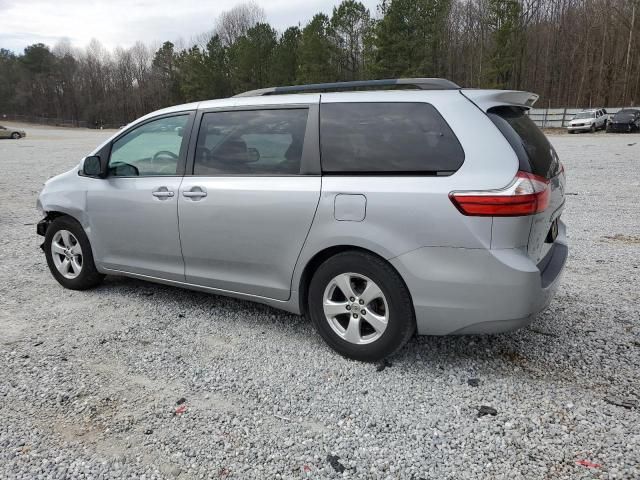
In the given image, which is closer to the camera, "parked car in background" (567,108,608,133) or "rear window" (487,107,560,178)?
"rear window" (487,107,560,178)

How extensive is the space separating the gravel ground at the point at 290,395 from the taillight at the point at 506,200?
3.58 ft

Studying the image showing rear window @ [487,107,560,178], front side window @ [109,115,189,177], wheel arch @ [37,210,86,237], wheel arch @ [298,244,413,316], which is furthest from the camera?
wheel arch @ [37,210,86,237]

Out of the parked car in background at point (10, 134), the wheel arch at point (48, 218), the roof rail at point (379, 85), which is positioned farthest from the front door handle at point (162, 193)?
the parked car in background at point (10, 134)

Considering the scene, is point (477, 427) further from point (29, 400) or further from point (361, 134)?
point (29, 400)

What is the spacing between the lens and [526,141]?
10.4 feet

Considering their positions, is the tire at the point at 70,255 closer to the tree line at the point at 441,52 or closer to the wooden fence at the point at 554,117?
the wooden fence at the point at 554,117

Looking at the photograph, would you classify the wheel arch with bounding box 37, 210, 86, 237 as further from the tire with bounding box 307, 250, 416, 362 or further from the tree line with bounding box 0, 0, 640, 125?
the tree line with bounding box 0, 0, 640, 125

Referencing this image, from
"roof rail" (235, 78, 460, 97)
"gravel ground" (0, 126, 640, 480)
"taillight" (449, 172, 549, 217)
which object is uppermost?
"roof rail" (235, 78, 460, 97)

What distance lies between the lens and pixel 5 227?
805cm

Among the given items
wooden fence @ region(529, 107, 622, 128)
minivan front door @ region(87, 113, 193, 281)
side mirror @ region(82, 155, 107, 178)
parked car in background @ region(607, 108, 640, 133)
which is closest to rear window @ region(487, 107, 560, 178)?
minivan front door @ region(87, 113, 193, 281)

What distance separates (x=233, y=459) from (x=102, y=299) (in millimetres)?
2747

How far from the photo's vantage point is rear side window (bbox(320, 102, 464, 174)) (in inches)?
121

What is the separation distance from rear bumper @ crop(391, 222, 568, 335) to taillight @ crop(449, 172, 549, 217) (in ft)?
0.73

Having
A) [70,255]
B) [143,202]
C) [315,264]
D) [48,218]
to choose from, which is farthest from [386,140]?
[48,218]
